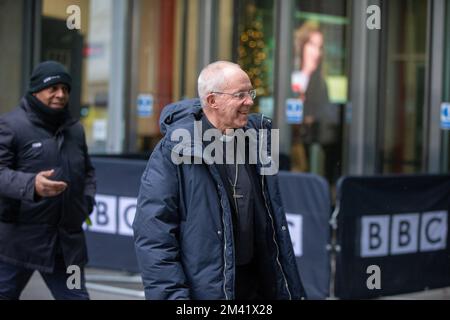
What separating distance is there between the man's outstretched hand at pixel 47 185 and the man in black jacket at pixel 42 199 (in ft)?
0.16

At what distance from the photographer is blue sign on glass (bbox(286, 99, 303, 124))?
1062cm

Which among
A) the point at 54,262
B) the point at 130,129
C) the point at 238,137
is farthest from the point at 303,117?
the point at 238,137

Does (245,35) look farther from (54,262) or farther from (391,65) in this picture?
(54,262)

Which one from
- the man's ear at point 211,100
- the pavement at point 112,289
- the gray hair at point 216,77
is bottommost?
the pavement at point 112,289

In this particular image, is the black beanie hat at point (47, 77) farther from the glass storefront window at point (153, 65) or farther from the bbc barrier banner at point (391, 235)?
the glass storefront window at point (153, 65)

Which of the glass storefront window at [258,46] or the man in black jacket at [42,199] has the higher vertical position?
the glass storefront window at [258,46]

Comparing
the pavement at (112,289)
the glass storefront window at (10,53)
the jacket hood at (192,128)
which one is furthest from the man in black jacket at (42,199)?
the glass storefront window at (10,53)

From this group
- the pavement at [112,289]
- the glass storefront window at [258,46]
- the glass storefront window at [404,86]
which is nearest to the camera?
the pavement at [112,289]

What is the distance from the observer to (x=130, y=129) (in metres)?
12.4

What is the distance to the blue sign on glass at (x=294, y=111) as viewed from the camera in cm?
1062

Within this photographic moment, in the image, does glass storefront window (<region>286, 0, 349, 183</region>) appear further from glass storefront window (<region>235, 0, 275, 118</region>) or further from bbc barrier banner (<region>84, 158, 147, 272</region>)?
bbc barrier banner (<region>84, 158, 147, 272</region>)

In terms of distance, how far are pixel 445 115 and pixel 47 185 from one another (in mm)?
5578

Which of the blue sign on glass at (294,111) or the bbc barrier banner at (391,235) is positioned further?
the blue sign on glass at (294,111)

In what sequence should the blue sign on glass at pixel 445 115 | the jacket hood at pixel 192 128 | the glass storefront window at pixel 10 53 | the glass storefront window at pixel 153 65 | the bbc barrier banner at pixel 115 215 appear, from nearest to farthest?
the jacket hood at pixel 192 128 < the bbc barrier banner at pixel 115 215 < the blue sign on glass at pixel 445 115 < the glass storefront window at pixel 10 53 < the glass storefront window at pixel 153 65
